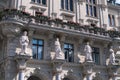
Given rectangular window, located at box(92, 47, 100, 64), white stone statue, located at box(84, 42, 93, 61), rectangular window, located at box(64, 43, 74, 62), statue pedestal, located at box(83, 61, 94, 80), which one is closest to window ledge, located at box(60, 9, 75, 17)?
rectangular window, located at box(64, 43, 74, 62)

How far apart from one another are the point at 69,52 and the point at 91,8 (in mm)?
9287

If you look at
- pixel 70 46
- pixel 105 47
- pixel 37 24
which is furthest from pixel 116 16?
pixel 37 24

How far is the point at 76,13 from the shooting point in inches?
1416

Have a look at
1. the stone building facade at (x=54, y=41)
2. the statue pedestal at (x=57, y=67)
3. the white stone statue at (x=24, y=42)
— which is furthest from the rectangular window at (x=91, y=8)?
the white stone statue at (x=24, y=42)

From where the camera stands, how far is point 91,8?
38.1m

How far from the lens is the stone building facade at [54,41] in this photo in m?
28.3

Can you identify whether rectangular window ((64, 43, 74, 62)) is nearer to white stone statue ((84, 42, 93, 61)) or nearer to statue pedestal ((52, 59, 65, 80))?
white stone statue ((84, 42, 93, 61))

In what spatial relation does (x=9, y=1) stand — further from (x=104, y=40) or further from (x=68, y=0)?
(x=104, y=40)

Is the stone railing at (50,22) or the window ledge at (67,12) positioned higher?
the window ledge at (67,12)

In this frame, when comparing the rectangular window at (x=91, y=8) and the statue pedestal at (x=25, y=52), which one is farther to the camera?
the rectangular window at (x=91, y=8)

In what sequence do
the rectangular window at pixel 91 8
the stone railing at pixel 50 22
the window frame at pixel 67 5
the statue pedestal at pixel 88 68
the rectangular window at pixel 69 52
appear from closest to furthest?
the stone railing at pixel 50 22
the statue pedestal at pixel 88 68
the rectangular window at pixel 69 52
the window frame at pixel 67 5
the rectangular window at pixel 91 8

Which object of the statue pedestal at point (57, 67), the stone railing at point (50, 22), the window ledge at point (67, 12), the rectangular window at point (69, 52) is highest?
the window ledge at point (67, 12)

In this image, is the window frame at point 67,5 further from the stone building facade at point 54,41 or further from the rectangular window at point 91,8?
the rectangular window at point 91,8

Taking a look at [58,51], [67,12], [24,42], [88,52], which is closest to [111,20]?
[67,12]
